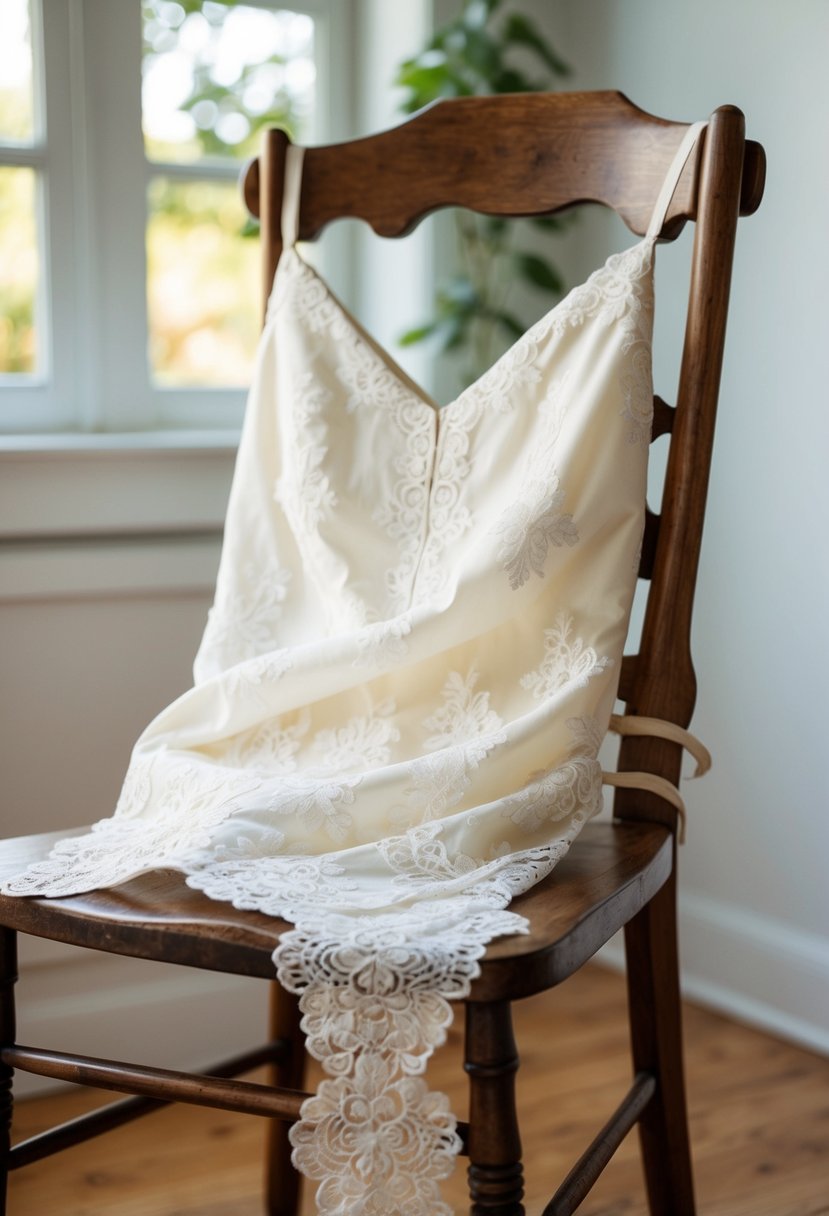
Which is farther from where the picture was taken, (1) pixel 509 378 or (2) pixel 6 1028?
(1) pixel 509 378

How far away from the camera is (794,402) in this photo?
1.61m

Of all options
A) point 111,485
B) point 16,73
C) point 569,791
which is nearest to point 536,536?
point 569,791

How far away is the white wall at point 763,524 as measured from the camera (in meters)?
1.58

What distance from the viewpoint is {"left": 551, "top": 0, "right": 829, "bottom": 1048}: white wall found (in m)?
1.58

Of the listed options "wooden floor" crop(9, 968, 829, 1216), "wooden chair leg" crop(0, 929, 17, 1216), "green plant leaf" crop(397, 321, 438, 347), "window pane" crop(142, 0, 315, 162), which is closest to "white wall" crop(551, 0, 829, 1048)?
"wooden floor" crop(9, 968, 829, 1216)

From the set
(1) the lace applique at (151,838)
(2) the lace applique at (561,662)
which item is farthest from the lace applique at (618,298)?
(1) the lace applique at (151,838)

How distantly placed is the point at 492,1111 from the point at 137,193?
1300 mm

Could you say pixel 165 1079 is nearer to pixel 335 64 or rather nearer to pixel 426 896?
pixel 426 896

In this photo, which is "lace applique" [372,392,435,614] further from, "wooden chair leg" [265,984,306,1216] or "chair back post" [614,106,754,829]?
"wooden chair leg" [265,984,306,1216]

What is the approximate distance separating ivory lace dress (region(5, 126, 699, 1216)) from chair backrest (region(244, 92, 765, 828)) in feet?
0.10

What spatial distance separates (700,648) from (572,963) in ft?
3.30

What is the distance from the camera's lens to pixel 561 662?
1.05 meters

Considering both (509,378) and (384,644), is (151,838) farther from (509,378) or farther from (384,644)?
(509,378)

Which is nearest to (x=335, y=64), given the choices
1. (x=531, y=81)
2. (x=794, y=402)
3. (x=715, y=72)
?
(x=531, y=81)
